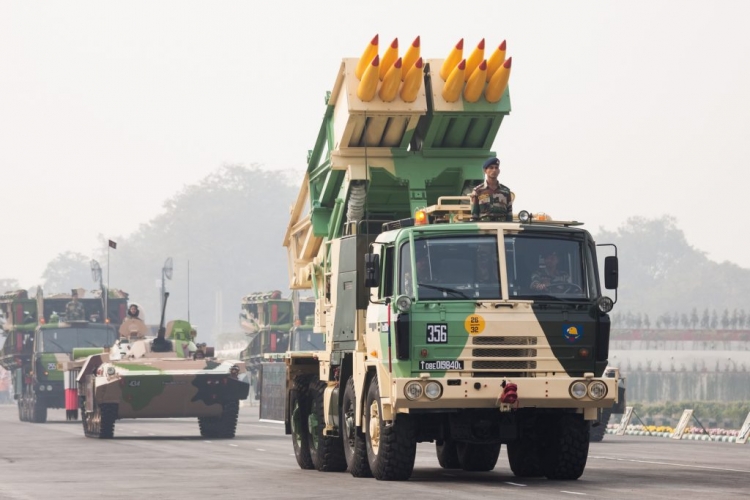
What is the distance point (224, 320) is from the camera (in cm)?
18150

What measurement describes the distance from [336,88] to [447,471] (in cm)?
525

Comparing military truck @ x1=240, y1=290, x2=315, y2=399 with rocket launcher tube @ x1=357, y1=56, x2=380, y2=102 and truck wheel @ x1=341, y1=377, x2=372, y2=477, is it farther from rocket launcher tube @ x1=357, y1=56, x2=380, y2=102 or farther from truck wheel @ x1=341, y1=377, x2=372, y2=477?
truck wheel @ x1=341, y1=377, x2=372, y2=477

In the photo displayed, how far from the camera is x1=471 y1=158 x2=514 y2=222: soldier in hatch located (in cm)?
1788

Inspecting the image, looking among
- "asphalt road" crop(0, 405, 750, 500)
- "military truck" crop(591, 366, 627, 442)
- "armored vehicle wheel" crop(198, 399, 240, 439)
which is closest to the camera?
"asphalt road" crop(0, 405, 750, 500)

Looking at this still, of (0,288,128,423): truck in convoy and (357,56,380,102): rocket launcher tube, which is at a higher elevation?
(357,56,380,102): rocket launcher tube

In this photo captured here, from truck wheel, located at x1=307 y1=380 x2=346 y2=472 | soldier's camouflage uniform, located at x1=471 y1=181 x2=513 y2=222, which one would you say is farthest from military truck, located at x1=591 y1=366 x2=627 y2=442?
soldier's camouflage uniform, located at x1=471 y1=181 x2=513 y2=222

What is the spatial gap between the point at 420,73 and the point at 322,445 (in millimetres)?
4947

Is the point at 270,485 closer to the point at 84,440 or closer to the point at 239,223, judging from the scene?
the point at 84,440

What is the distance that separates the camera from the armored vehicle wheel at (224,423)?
33.8 metres

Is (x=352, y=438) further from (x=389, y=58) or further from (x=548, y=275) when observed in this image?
(x=389, y=58)

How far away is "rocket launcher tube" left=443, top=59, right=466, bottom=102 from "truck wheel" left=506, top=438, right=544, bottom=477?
4750mm

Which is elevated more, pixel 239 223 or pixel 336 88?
pixel 239 223

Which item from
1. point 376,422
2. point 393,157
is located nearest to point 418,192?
point 393,157

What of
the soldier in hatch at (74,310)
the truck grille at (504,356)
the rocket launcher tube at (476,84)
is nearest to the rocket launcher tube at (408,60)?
the rocket launcher tube at (476,84)
